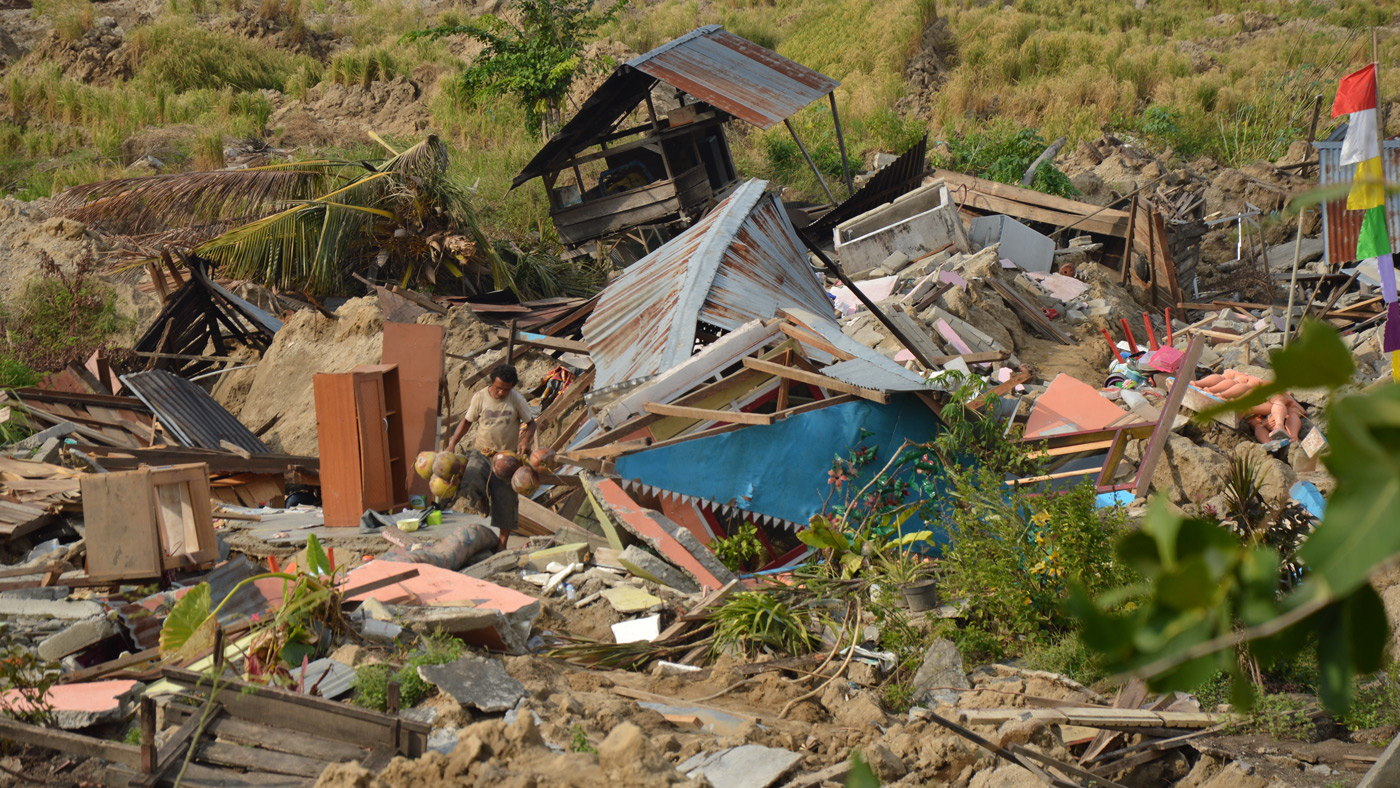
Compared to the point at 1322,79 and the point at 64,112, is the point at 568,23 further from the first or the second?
the point at 1322,79

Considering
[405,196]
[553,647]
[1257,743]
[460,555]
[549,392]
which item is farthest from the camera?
[405,196]

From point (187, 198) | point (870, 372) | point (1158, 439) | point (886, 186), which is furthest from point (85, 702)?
point (886, 186)

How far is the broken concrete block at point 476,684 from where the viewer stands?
389 cm

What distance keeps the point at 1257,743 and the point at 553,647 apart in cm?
317

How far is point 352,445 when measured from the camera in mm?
7164

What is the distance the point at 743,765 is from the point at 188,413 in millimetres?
8160

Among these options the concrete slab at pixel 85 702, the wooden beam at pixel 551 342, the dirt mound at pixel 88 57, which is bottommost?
the concrete slab at pixel 85 702

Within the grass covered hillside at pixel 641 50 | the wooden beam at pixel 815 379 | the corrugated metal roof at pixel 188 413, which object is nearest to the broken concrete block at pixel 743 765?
the wooden beam at pixel 815 379

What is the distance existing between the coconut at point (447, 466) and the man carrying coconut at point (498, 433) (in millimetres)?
239

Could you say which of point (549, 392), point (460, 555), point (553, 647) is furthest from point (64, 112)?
point (553, 647)

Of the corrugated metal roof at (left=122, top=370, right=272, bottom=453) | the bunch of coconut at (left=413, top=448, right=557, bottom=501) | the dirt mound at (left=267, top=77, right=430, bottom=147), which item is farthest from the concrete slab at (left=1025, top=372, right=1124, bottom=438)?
the dirt mound at (left=267, top=77, right=430, bottom=147)

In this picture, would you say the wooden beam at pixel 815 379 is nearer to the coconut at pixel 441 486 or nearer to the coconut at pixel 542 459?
the coconut at pixel 542 459

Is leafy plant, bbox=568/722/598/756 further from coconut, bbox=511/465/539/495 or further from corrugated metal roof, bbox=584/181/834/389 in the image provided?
corrugated metal roof, bbox=584/181/834/389

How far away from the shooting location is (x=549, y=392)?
10.1 meters
